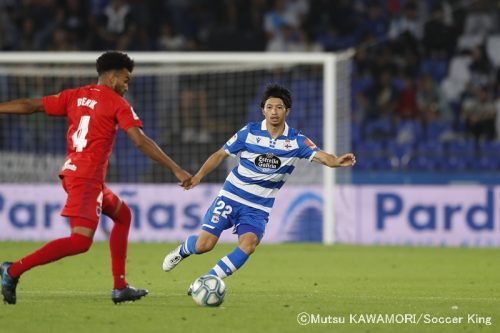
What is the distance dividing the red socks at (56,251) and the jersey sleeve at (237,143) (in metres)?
1.84

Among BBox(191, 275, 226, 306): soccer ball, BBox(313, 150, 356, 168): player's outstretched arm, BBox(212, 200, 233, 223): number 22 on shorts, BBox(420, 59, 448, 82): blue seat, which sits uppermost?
BBox(420, 59, 448, 82): blue seat

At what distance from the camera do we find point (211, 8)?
22844 millimetres

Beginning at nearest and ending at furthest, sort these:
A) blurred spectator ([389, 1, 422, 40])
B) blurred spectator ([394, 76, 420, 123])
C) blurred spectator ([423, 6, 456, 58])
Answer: blurred spectator ([394, 76, 420, 123]), blurred spectator ([423, 6, 456, 58]), blurred spectator ([389, 1, 422, 40])

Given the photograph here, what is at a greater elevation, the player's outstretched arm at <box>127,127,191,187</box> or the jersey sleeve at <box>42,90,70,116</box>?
the jersey sleeve at <box>42,90,70,116</box>

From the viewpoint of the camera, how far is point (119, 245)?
28.1 ft

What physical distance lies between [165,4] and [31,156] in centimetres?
596

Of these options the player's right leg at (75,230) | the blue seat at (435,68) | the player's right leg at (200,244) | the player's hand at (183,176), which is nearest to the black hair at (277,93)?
the player's right leg at (200,244)

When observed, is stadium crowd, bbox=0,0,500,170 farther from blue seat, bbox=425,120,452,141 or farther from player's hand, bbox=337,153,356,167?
player's hand, bbox=337,153,356,167

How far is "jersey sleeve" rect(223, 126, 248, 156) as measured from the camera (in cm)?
945

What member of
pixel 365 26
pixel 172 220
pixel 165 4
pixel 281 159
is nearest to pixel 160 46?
pixel 165 4

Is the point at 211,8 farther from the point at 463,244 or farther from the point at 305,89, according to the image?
the point at 463,244

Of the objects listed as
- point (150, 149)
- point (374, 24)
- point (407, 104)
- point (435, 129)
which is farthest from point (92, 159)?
point (374, 24)

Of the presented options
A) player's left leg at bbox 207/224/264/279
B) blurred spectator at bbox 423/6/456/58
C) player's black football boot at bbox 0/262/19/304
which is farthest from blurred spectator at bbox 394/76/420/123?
player's black football boot at bbox 0/262/19/304

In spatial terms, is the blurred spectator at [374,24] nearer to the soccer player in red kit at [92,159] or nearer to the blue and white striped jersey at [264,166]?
the blue and white striped jersey at [264,166]
